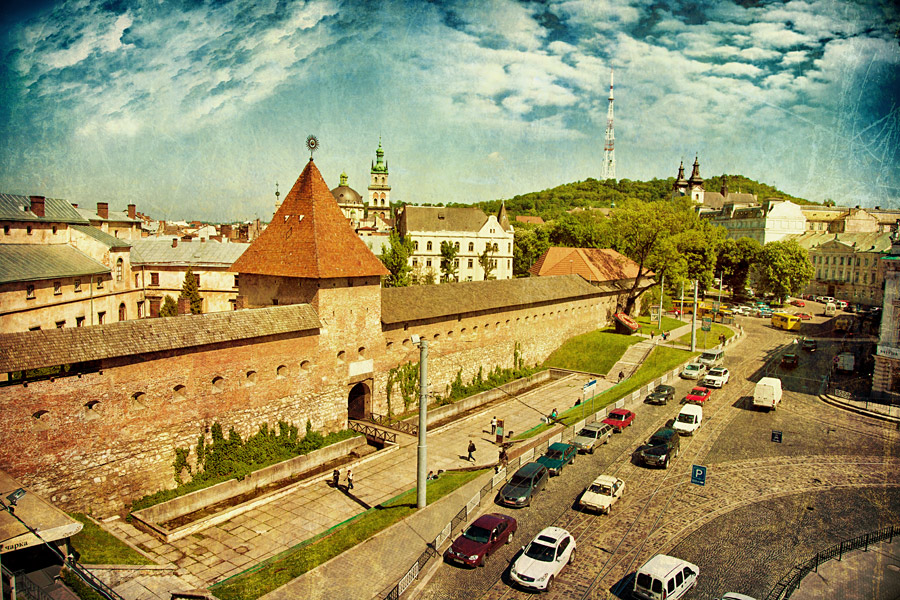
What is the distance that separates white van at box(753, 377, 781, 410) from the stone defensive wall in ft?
58.6

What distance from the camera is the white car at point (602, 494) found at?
1888cm

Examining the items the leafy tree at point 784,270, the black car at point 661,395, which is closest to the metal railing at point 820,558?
the black car at point 661,395

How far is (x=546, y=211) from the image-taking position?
17900 centimetres

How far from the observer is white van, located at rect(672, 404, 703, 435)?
26547mm

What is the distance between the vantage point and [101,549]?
16.6 meters

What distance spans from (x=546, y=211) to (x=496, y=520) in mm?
168336

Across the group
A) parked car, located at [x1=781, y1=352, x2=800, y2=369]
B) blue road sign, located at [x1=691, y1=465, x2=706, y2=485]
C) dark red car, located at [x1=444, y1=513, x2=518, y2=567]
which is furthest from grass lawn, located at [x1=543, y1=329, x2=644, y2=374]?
dark red car, located at [x1=444, y1=513, x2=518, y2=567]

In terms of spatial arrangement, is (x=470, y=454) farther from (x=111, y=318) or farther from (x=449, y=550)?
(x=111, y=318)

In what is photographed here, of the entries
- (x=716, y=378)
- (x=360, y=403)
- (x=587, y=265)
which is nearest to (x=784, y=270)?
(x=587, y=265)

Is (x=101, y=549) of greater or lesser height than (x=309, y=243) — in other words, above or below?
below

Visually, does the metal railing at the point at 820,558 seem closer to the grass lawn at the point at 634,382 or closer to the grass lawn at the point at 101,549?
the grass lawn at the point at 634,382

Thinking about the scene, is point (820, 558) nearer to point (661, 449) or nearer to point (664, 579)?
point (664, 579)

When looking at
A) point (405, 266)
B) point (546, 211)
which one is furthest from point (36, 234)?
point (546, 211)

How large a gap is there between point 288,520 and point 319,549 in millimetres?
4120
